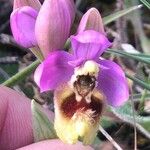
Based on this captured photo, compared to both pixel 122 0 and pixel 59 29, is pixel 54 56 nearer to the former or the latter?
pixel 59 29

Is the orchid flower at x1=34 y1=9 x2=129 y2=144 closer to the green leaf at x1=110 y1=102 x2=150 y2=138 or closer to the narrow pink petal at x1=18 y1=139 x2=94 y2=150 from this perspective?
the narrow pink petal at x1=18 y1=139 x2=94 y2=150

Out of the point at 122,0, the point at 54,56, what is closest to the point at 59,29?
the point at 54,56

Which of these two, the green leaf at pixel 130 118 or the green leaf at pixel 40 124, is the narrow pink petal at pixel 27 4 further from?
the green leaf at pixel 130 118

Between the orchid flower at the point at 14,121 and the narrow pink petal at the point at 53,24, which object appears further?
the orchid flower at the point at 14,121

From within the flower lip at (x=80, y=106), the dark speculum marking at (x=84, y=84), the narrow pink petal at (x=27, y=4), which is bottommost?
the flower lip at (x=80, y=106)

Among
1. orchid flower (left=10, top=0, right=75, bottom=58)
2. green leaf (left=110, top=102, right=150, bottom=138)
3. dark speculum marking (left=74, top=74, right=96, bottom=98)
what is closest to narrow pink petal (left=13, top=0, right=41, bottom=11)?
orchid flower (left=10, top=0, right=75, bottom=58)

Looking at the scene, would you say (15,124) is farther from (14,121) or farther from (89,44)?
(89,44)

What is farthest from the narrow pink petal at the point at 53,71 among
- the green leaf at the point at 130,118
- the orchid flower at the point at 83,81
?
the green leaf at the point at 130,118

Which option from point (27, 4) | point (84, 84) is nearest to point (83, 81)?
point (84, 84)
